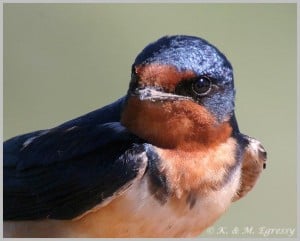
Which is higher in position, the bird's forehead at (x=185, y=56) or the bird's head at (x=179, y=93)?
the bird's forehead at (x=185, y=56)

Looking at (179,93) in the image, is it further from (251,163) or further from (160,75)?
(251,163)

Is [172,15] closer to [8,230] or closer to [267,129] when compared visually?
[267,129]

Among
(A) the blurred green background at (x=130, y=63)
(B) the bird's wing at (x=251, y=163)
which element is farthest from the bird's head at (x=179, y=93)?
(A) the blurred green background at (x=130, y=63)

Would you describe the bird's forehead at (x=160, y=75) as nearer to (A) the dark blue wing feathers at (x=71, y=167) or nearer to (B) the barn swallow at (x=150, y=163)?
(B) the barn swallow at (x=150, y=163)

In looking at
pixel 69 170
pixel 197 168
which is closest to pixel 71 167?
pixel 69 170

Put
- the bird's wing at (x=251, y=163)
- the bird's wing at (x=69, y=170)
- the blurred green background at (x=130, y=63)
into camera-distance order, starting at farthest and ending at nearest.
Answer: the blurred green background at (x=130, y=63) < the bird's wing at (x=251, y=163) < the bird's wing at (x=69, y=170)

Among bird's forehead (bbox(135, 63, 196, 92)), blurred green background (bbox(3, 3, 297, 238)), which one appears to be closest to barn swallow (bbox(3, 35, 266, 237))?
bird's forehead (bbox(135, 63, 196, 92))
